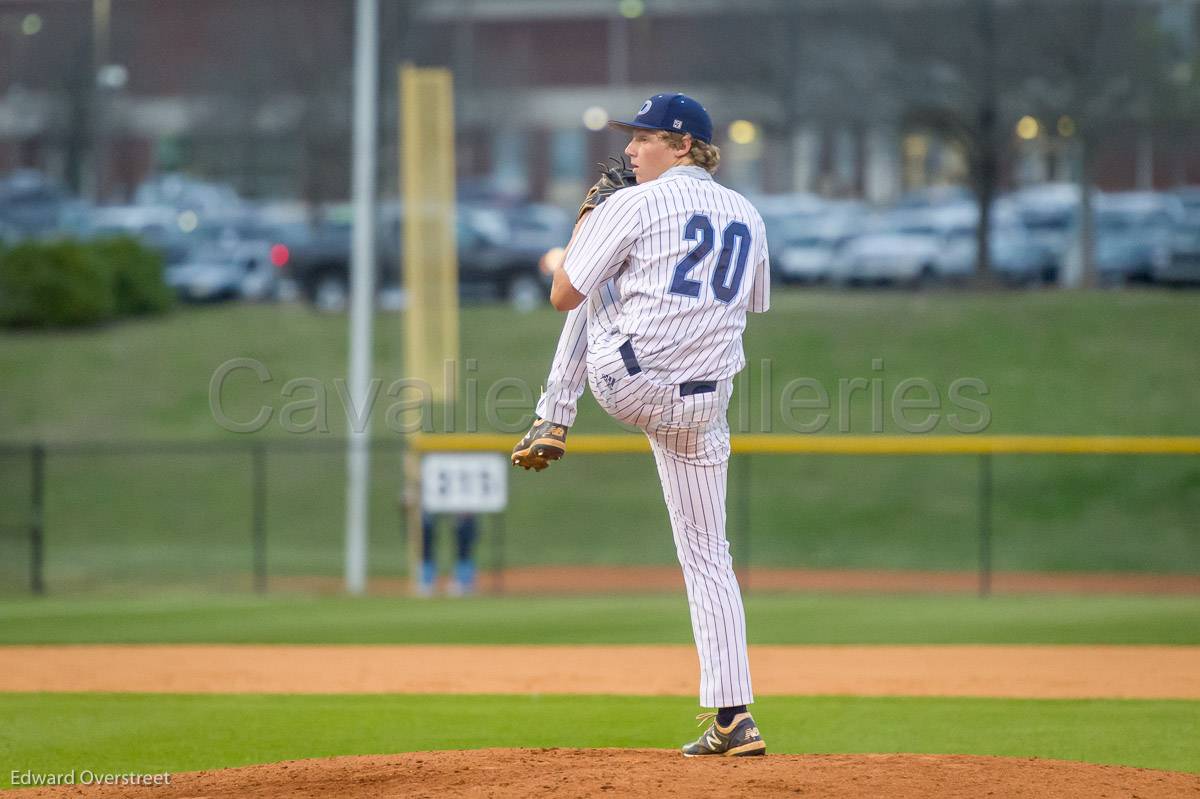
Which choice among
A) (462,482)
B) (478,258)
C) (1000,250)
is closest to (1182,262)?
(1000,250)

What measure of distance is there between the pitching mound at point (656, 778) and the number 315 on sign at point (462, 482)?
897 centimetres

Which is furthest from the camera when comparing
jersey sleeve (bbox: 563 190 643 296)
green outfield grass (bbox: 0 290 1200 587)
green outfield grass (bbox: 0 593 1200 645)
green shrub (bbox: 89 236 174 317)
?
green shrub (bbox: 89 236 174 317)

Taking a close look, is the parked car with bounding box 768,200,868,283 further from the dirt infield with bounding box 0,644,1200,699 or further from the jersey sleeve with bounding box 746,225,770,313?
the jersey sleeve with bounding box 746,225,770,313

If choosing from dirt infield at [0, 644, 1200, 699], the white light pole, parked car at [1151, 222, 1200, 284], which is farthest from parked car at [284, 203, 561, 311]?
dirt infield at [0, 644, 1200, 699]

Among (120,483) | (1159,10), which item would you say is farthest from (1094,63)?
(120,483)

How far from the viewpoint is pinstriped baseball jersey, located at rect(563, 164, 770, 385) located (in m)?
4.73

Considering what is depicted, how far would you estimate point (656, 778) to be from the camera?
4578 millimetres

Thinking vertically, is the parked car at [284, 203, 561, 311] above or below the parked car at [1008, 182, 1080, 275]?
below

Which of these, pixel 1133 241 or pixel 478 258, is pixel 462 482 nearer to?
pixel 478 258

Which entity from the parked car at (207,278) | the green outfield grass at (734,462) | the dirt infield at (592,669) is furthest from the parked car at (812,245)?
the dirt infield at (592,669)

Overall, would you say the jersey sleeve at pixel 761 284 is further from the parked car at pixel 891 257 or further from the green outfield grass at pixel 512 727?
the parked car at pixel 891 257

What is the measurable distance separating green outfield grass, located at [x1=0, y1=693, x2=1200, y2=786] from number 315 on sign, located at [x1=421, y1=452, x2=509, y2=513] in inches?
253

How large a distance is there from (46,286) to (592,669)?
22.7 metres

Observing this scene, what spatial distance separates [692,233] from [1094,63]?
84.2ft
